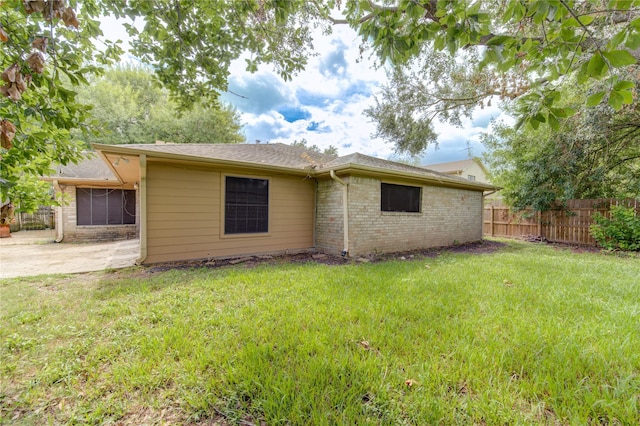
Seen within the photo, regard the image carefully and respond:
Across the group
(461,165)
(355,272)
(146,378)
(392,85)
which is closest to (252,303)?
(146,378)

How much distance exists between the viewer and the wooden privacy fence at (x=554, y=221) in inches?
358

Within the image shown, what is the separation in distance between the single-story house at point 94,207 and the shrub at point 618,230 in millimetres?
16451

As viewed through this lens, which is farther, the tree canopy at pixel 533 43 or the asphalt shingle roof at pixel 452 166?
the asphalt shingle roof at pixel 452 166

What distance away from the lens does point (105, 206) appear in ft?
32.0

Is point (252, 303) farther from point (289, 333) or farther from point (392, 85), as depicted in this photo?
point (392, 85)

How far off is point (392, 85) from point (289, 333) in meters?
10.4

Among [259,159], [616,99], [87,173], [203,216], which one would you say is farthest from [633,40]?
[87,173]

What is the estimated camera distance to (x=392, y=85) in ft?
33.0

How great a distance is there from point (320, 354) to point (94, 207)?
37.5ft

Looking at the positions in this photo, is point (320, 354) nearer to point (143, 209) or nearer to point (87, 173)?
point (143, 209)

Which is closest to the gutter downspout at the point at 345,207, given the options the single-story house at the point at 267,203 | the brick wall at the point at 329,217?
the single-story house at the point at 267,203

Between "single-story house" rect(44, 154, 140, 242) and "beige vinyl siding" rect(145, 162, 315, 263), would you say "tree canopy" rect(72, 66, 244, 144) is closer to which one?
"single-story house" rect(44, 154, 140, 242)

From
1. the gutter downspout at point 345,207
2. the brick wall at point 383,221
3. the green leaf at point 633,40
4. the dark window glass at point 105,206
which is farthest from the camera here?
the dark window glass at point 105,206

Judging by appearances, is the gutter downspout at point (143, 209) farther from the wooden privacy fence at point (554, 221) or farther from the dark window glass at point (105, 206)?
the wooden privacy fence at point (554, 221)
